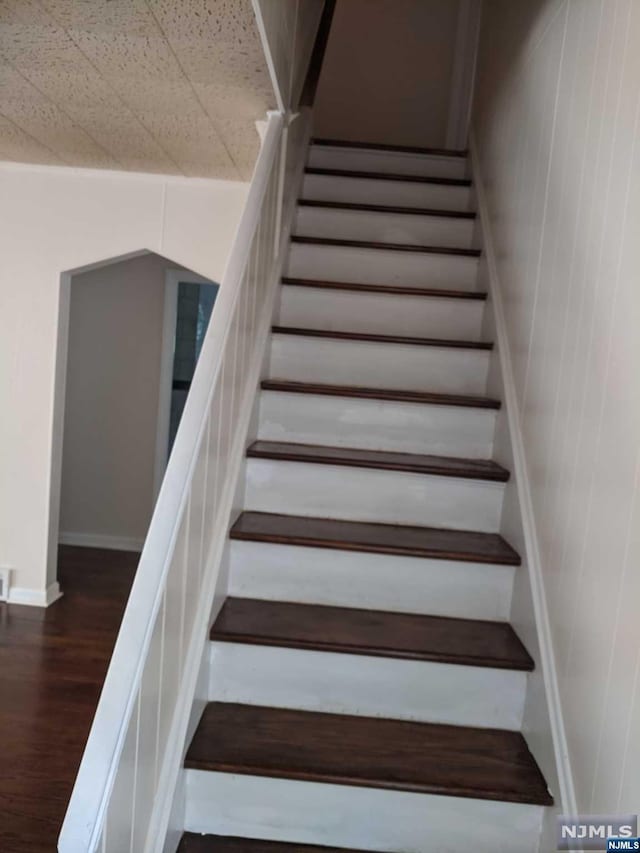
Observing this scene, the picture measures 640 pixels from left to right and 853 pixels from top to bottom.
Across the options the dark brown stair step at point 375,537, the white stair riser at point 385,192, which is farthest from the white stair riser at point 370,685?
the white stair riser at point 385,192

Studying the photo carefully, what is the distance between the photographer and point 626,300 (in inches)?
56.4

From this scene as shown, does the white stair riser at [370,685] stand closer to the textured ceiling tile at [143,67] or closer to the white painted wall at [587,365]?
the white painted wall at [587,365]

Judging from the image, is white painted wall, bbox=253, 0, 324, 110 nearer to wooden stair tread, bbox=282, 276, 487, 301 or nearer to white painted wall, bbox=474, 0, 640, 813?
wooden stair tread, bbox=282, 276, 487, 301

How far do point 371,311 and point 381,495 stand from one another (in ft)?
3.07

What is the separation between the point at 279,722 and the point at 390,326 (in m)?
1.67

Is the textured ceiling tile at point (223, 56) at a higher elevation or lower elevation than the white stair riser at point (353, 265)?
higher

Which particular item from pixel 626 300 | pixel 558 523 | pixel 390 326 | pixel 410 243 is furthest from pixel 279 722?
pixel 410 243

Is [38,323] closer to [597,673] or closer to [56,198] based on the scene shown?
[56,198]

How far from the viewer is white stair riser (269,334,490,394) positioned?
2.73 m

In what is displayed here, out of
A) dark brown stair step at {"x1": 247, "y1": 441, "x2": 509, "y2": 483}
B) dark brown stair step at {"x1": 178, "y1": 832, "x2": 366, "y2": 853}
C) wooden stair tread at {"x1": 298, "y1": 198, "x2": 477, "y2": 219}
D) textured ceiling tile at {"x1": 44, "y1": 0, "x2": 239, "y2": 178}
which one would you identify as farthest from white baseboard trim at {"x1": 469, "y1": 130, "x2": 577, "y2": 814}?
textured ceiling tile at {"x1": 44, "y1": 0, "x2": 239, "y2": 178}

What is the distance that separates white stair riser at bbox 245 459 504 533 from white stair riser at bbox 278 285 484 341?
2.68 ft

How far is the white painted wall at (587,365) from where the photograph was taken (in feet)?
4.48

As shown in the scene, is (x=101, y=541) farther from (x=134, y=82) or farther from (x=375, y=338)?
(x=134, y=82)

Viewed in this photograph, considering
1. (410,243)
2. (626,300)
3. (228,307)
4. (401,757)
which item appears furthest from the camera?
(410,243)
